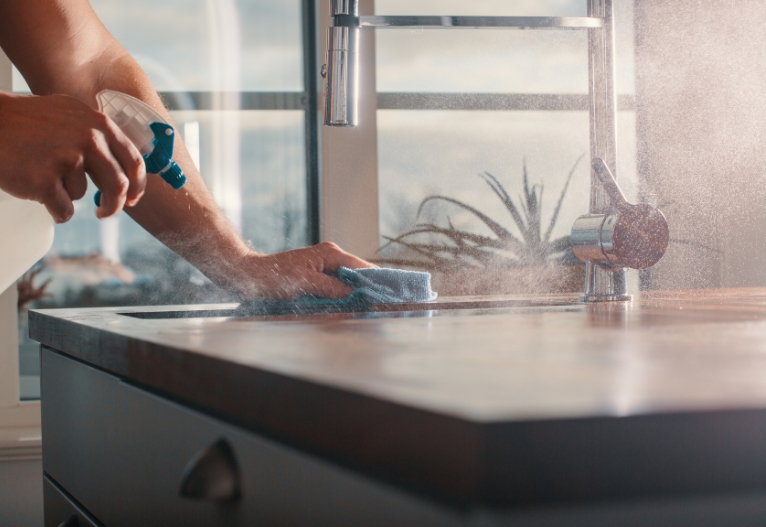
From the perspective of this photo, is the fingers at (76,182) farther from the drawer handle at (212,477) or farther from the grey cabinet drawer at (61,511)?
the drawer handle at (212,477)

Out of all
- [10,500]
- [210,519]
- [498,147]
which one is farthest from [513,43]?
[210,519]

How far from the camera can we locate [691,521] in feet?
0.60

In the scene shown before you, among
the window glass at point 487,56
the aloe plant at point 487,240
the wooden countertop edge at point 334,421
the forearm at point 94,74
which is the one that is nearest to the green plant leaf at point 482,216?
the aloe plant at point 487,240

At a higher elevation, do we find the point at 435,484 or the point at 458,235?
the point at 458,235

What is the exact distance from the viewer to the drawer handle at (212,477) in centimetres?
31

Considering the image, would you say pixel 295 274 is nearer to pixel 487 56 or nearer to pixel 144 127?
pixel 144 127

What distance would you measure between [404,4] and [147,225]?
1.00m

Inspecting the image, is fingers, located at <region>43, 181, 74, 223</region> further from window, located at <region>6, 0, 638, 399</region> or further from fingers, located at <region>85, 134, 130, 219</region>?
window, located at <region>6, 0, 638, 399</region>

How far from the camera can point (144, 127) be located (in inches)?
25.3

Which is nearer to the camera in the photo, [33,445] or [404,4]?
[33,445]

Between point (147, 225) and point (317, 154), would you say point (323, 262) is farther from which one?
point (317, 154)

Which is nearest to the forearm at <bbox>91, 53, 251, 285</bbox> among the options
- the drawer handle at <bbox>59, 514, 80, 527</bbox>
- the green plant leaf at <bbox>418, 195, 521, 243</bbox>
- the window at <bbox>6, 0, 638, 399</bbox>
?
the drawer handle at <bbox>59, 514, 80, 527</bbox>

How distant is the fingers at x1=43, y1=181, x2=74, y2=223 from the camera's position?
23.8 inches

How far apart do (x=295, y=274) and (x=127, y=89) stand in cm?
38
